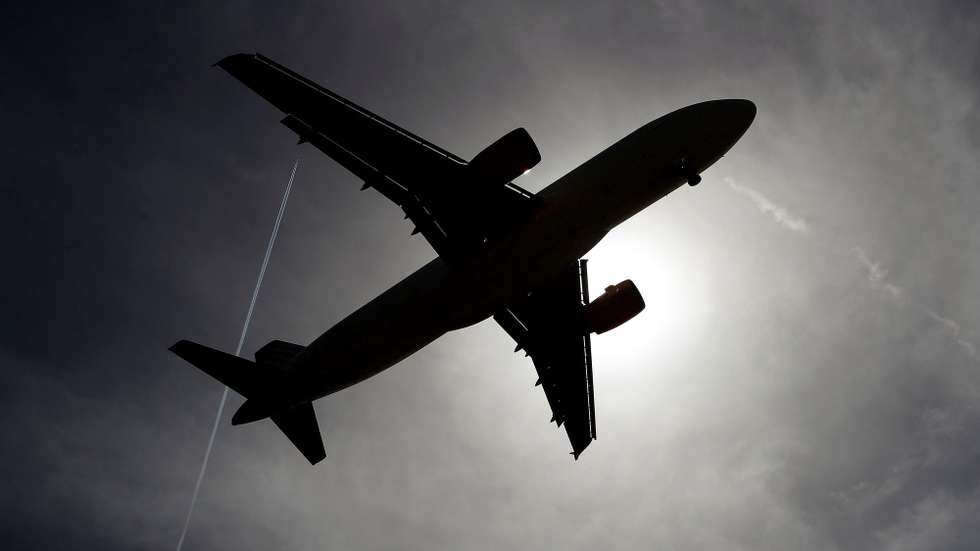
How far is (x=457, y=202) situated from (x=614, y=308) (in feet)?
33.4

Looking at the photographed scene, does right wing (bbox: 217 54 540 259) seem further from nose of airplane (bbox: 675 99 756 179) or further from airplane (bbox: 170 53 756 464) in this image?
nose of airplane (bbox: 675 99 756 179)

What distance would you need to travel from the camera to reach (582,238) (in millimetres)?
26094

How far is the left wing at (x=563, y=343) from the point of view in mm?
32750

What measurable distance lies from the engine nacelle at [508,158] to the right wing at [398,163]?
1.42 ft

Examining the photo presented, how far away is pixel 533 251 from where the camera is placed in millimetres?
25891

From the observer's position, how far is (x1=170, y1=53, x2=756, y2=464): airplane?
1023 inches

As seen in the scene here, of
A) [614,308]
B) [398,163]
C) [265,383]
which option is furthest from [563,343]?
[265,383]

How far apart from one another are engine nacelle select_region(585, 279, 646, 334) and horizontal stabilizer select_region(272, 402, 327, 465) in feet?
54.5

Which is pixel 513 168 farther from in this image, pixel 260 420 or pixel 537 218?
pixel 260 420

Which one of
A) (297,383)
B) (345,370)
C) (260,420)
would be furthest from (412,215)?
(260,420)

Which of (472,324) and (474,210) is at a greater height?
(474,210)

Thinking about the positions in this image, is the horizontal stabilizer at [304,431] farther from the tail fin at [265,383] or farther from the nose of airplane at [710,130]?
the nose of airplane at [710,130]

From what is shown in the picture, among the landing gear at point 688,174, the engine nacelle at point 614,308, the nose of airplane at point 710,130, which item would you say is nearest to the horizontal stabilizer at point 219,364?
the engine nacelle at point 614,308

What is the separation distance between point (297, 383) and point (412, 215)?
10046 mm
